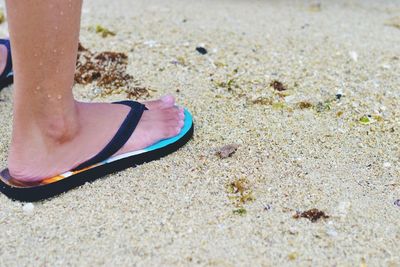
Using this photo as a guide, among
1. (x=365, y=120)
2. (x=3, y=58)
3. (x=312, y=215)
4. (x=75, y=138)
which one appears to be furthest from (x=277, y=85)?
(x=3, y=58)

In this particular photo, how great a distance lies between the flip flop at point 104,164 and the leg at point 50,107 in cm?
2

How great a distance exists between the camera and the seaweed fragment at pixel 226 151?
1.86m

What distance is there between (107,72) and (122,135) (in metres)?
0.67

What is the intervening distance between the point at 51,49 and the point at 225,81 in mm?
946

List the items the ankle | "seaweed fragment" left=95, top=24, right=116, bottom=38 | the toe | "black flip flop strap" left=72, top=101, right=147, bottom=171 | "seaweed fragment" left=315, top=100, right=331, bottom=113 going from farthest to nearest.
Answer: "seaweed fragment" left=95, top=24, right=116, bottom=38 < "seaweed fragment" left=315, top=100, right=331, bottom=113 < the toe < "black flip flop strap" left=72, top=101, right=147, bottom=171 < the ankle

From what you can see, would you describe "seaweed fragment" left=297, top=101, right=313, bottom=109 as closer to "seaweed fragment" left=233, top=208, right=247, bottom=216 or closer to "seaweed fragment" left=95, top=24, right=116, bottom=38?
"seaweed fragment" left=233, top=208, right=247, bottom=216

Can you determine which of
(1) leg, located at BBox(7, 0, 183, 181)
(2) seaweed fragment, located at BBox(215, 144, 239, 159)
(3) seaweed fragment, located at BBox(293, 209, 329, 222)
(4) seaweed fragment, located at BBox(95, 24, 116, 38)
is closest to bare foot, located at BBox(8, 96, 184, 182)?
(1) leg, located at BBox(7, 0, 183, 181)

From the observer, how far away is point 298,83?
229 cm

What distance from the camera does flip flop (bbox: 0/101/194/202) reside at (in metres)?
1.66

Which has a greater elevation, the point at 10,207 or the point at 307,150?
the point at 307,150

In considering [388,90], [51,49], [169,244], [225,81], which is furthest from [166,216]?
[388,90]

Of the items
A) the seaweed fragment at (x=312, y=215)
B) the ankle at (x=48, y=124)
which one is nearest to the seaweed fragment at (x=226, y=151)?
the seaweed fragment at (x=312, y=215)

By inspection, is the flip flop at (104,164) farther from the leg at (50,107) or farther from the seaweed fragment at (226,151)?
the seaweed fragment at (226,151)

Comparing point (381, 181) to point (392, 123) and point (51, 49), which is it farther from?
point (51, 49)
